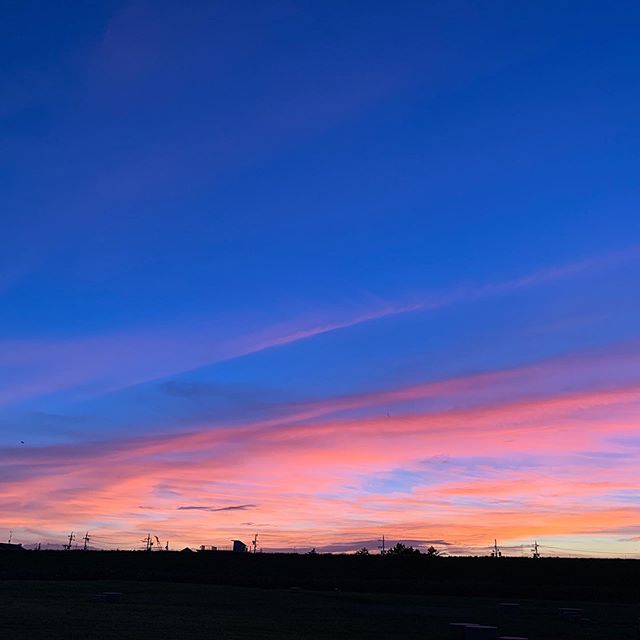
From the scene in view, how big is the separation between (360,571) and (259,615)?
47.7 meters

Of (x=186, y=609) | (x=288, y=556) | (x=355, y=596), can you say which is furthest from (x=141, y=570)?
(x=186, y=609)

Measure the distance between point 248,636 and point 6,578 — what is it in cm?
4952

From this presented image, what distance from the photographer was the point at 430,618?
131 feet

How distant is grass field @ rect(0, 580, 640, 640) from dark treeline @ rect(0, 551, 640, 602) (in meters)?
9.44

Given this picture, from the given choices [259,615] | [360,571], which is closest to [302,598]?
[259,615]

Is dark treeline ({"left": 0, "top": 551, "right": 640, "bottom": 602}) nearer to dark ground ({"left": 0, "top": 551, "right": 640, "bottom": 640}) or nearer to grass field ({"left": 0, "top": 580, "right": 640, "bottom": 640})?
dark ground ({"left": 0, "top": 551, "right": 640, "bottom": 640})

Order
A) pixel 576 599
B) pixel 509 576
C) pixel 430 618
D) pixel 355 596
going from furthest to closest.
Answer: pixel 509 576
pixel 576 599
pixel 355 596
pixel 430 618

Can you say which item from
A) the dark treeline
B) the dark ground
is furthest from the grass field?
the dark treeline

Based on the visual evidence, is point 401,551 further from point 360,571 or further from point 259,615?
point 259,615

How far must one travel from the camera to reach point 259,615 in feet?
128

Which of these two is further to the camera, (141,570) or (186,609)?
(141,570)

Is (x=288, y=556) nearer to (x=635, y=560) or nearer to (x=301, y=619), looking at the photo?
(x=635, y=560)

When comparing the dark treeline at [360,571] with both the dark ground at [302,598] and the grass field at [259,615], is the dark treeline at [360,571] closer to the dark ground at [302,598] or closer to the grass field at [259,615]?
the dark ground at [302,598]

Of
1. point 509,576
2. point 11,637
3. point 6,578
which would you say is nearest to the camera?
point 11,637
